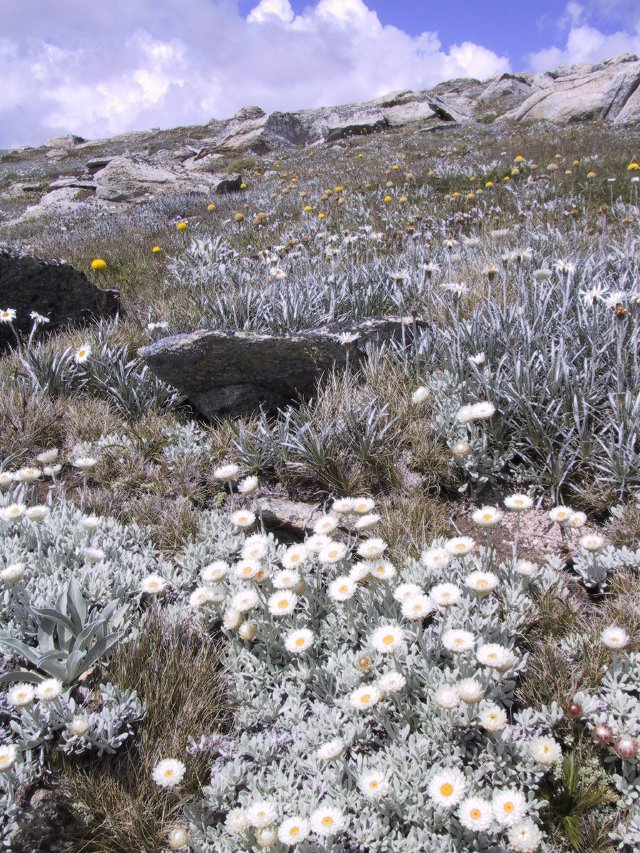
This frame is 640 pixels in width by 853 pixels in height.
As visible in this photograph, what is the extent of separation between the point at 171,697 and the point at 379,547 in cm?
91

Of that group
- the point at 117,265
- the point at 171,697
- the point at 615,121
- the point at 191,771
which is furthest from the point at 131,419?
the point at 615,121

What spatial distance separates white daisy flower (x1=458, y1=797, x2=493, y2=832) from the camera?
4.63 ft

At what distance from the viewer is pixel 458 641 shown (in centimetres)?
179

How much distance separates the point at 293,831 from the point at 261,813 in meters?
0.10

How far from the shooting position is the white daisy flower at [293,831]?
1490 millimetres

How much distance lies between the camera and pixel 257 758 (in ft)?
5.90

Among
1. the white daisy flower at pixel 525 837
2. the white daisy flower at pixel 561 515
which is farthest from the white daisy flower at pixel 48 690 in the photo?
the white daisy flower at pixel 561 515

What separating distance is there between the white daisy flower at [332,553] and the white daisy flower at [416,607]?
0.32 m

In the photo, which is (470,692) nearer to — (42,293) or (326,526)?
(326,526)

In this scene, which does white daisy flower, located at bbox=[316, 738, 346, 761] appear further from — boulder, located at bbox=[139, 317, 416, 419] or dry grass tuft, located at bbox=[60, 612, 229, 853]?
boulder, located at bbox=[139, 317, 416, 419]

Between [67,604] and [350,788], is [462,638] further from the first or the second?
[67,604]

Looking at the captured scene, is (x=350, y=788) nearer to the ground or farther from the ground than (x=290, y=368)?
Answer: nearer to the ground

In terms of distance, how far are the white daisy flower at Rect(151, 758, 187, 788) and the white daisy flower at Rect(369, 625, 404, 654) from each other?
0.69m

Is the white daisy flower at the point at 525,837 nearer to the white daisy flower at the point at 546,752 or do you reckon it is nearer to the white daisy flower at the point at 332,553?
the white daisy flower at the point at 546,752
